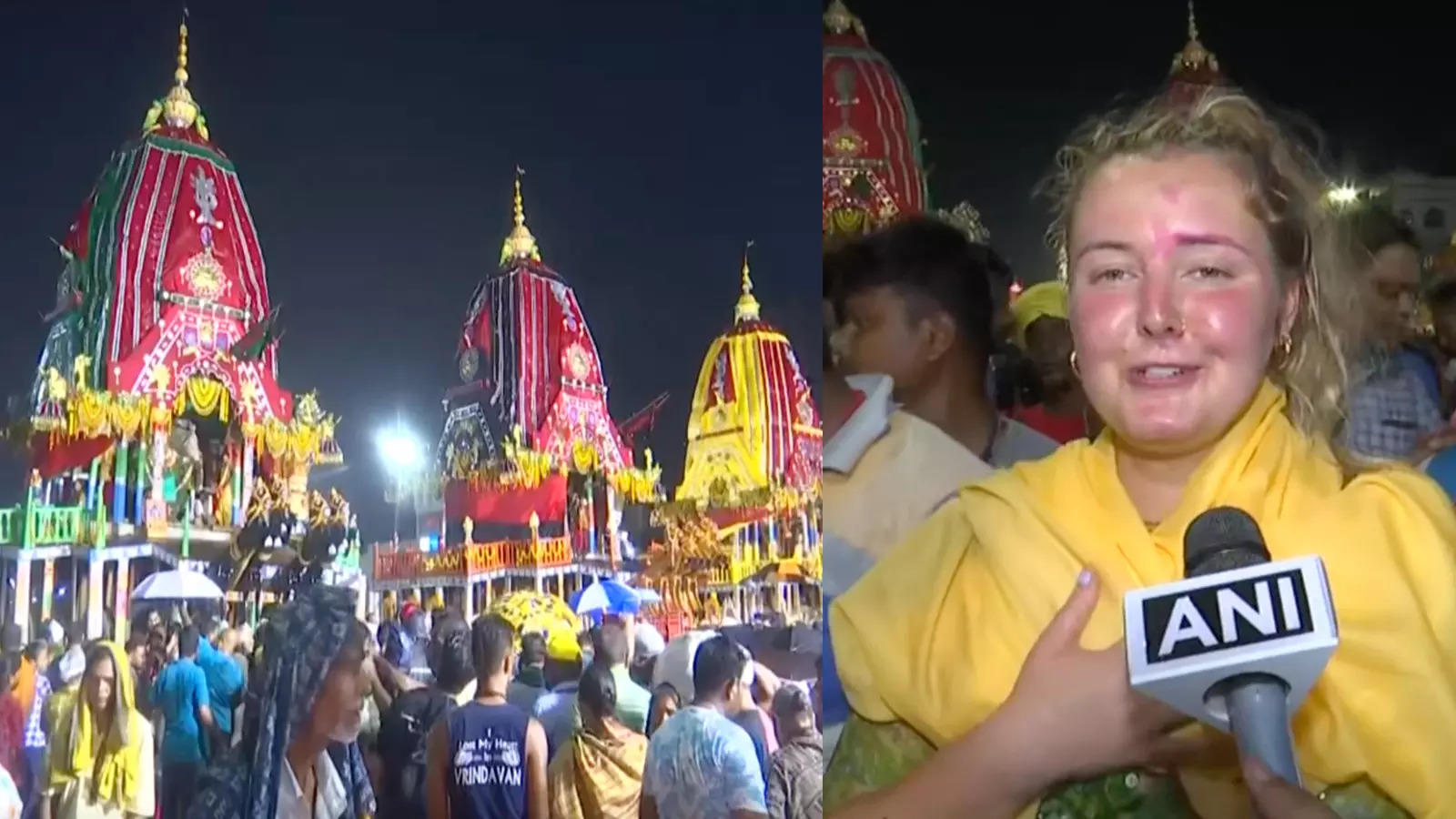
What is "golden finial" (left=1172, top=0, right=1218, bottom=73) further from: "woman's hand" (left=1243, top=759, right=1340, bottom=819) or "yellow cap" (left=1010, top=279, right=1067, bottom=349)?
"woman's hand" (left=1243, top=759, right=1340, bottom=819)

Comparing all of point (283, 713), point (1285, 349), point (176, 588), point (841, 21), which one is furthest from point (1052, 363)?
point (176, 588)

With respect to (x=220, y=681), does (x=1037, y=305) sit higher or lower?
higher

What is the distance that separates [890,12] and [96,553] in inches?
61.7

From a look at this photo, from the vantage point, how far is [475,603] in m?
2.16

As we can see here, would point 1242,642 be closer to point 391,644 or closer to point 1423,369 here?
point 1423,369

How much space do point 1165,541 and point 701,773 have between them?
0.83 meters

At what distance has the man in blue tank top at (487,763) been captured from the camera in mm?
2082

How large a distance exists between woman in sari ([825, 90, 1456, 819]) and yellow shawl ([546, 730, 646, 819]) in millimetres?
383

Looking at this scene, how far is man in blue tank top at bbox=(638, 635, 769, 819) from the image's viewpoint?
82.9 inches

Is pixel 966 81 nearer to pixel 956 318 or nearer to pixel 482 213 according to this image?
pixel 956 318

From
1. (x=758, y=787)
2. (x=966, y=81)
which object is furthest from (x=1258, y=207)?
(x=758, y=787)

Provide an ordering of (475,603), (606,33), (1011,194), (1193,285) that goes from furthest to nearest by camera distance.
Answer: (606,33), (475,603), (1011,194), (1193,285)

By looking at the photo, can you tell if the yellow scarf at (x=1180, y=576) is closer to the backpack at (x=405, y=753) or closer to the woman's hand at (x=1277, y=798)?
the woman's hand at (x=1277, y=798)

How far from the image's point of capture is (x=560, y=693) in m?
2.12
